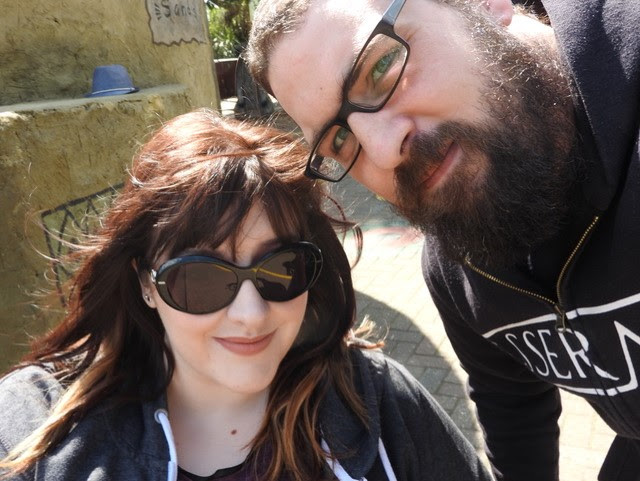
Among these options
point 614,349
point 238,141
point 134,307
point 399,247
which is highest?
point 238,141

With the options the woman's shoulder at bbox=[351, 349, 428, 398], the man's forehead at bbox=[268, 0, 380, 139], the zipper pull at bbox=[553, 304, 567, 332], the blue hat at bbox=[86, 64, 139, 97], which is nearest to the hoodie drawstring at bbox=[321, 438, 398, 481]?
the woman's shoulder at bbox=[351, 349, 428, 398]

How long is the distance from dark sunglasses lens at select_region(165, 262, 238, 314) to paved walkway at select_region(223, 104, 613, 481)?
62 cm

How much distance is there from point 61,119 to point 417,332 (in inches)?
111

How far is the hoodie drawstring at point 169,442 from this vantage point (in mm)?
1343

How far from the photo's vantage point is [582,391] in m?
1.50

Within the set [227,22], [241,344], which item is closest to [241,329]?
[241,344]

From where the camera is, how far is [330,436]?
146cm

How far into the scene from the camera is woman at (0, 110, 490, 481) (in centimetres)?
135

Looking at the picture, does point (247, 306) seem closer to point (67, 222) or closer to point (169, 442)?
point (169, 442)

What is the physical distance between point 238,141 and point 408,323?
3.10 meters

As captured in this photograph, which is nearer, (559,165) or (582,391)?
(559,165)

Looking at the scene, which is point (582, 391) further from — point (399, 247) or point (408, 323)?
point (399, 247)

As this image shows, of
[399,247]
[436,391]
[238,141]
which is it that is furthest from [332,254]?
[399,247]

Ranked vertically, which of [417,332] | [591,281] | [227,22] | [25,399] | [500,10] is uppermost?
[500,10]
